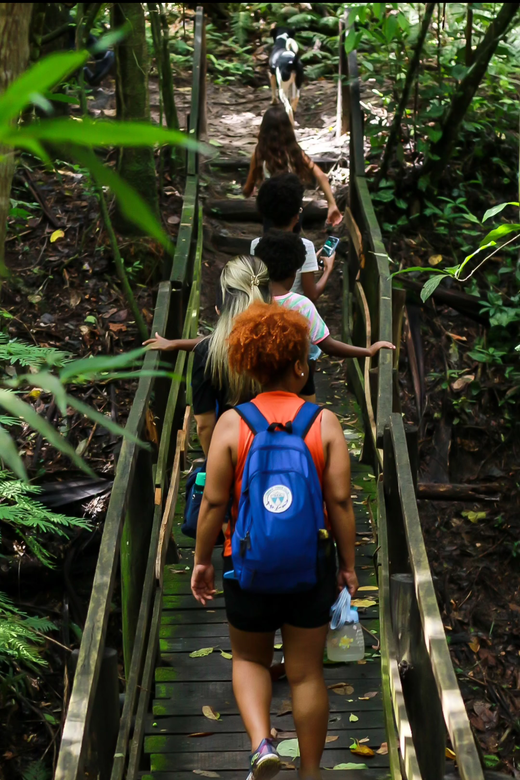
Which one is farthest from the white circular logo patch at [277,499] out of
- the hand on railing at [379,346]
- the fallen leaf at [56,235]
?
the fallen leaf at [56,235]

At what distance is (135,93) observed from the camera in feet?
25.9

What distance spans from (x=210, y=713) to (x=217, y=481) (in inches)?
50.8

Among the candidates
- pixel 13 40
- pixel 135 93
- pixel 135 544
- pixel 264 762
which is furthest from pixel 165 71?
pixel 13 40

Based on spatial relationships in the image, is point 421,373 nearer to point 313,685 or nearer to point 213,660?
point 213,660

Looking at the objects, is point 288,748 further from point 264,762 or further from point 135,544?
point 135,544

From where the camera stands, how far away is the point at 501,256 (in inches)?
355

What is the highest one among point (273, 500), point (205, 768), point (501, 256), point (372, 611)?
point (501, 256)

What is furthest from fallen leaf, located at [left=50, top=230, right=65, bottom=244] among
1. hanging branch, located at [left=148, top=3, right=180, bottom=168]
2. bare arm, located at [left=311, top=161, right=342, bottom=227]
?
bare arm, located at [left=311, top=161, right=342, bottom=227]

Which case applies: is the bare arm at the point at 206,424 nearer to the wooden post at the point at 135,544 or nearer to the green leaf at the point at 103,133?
the wooden post at the point at 135,544

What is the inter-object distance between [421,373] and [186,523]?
4592mm

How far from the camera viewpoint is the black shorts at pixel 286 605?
9.77 ft

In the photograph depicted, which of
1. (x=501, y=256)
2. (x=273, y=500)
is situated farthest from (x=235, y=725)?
(x=501, y=256)

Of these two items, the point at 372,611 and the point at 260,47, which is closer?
the point at 372,611

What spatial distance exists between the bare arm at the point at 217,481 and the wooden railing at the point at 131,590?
372 millimetres
